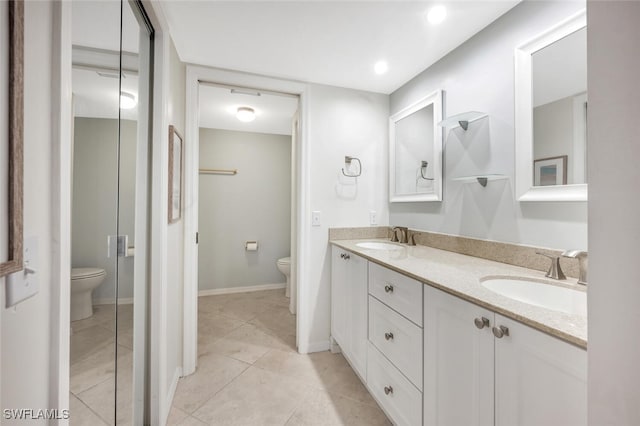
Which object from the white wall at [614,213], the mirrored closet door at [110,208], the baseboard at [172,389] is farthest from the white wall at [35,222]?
the baseboard at [172,389]

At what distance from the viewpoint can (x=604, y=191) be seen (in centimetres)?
42

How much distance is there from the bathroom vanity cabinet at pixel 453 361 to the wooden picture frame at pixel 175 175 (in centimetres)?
126

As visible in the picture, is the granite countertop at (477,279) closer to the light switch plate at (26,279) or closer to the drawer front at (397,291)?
the drawer front at (397,291)

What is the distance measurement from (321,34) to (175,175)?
1.30 m

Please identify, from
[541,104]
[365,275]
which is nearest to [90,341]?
[365,275]

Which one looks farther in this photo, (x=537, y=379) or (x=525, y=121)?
(x=525, y=121)

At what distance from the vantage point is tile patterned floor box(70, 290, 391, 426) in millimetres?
946

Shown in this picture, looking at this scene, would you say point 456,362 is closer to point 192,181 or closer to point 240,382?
point 240,382

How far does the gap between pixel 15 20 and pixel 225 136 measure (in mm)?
3534

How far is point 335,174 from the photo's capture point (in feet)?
7.81

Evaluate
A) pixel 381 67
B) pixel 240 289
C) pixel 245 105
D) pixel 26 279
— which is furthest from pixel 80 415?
pixel 240 289

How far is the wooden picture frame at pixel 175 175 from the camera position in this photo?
5.41 feet

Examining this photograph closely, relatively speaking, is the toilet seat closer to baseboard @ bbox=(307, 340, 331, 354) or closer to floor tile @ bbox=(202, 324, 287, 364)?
floor tile @ bbox=(202, 324, 287, 364)

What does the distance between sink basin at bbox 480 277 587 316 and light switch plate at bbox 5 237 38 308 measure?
142cm
